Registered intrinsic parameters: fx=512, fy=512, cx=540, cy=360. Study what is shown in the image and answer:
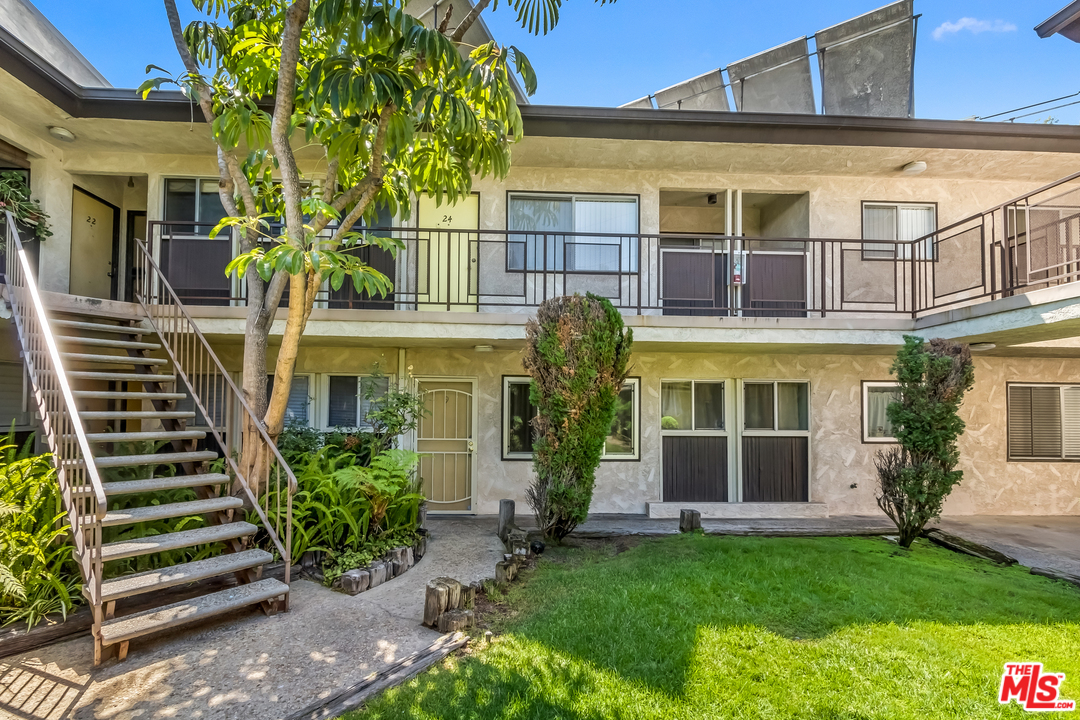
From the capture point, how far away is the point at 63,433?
3.79 metres

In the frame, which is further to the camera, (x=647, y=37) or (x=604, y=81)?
(x=647, y=37)

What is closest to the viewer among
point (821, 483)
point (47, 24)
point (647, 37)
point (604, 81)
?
point (821, 483)

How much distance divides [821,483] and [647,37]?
10236mm

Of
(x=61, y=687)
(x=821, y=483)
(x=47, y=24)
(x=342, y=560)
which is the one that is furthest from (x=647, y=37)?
(x=61, y=687)

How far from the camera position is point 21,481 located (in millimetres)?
4137

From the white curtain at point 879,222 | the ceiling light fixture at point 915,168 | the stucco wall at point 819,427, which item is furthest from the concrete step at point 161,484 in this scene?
the ceiling light fixture at point 915,168

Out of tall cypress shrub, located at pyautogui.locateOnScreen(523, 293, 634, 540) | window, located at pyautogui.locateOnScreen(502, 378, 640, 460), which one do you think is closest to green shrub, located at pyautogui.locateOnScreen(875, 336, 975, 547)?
window, located at pyautogui.locateOnScreen(502, 378, 640, 460)

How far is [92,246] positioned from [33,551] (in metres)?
7.08

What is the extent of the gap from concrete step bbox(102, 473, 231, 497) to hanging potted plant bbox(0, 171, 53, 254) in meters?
4.99

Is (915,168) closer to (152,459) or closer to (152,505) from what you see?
(152,459)

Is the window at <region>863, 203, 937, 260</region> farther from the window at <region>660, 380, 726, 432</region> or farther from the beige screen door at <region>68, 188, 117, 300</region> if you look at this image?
the beige screen door at <region>68, 188, 117, 300</region>

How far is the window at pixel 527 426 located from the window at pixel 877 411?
3.72 metres

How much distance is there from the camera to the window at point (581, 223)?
8.06 meters

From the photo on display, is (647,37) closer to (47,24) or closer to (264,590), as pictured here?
(47,24)
